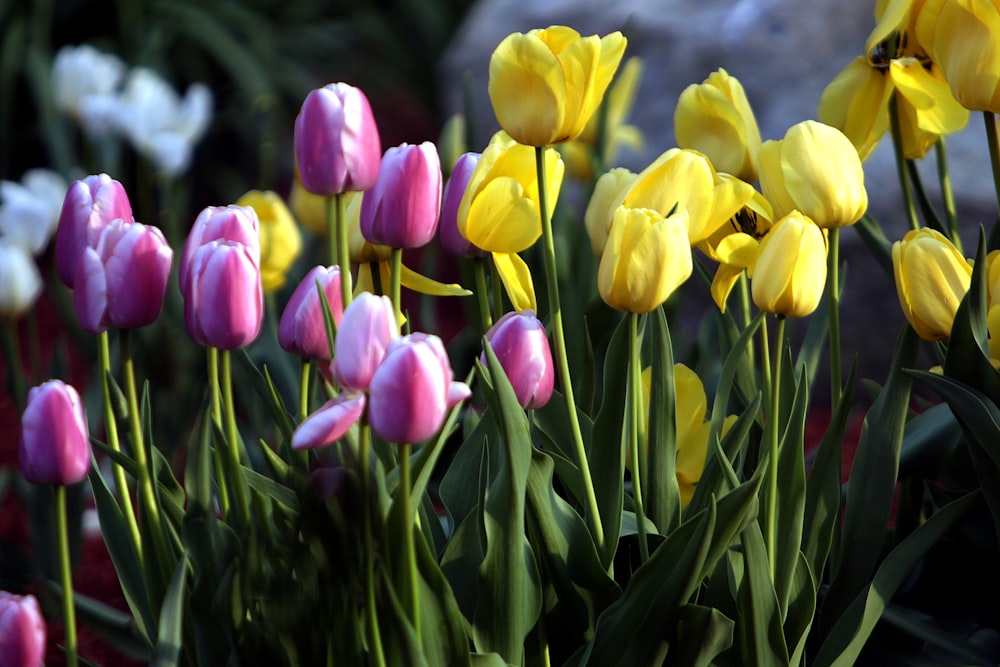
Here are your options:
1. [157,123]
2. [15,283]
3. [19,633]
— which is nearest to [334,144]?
[19,633]

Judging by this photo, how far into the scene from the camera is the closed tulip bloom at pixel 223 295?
71cm

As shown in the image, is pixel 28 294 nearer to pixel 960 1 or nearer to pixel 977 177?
pixel 960 1

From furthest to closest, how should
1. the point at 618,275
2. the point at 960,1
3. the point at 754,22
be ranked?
the point at 754,22 < the point at 960,1 < the point at 618,275

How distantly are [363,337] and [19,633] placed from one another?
30 cm

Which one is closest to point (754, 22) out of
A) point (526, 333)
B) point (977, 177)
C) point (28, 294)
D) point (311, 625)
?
point (977, 177)

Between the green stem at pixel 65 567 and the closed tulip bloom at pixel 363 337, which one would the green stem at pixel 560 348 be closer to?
the closed tulip bloom at pixel 363 337

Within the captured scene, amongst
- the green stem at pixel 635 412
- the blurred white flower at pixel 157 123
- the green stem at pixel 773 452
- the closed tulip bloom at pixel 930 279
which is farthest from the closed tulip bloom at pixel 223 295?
the blurred white flower at pixel 157 123

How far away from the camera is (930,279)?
854 mm

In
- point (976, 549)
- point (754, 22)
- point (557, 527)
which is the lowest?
point (976, 549)

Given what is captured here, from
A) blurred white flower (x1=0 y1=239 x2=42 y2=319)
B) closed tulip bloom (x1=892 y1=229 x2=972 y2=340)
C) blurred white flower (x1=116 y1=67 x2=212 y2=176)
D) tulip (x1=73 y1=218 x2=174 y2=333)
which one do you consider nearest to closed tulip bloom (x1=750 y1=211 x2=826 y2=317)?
closed tulip bloom (x1=892 y1=229 x2=972 y2=340)

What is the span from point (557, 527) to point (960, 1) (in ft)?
1.61

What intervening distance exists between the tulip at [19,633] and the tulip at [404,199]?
0.32 metres

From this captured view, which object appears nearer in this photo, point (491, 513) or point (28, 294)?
point (491, 513)

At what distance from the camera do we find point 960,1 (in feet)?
2.76
